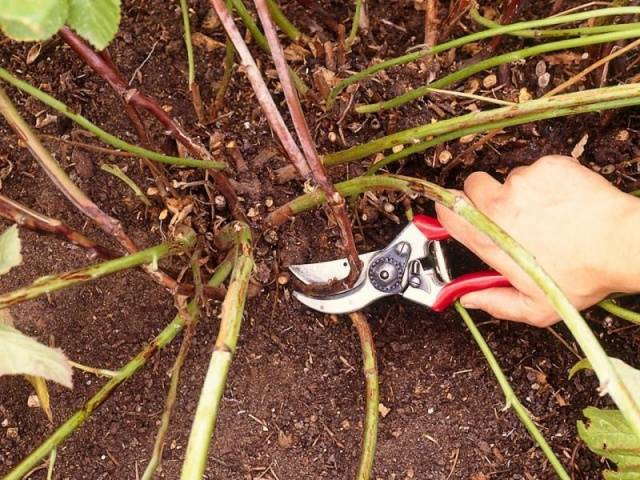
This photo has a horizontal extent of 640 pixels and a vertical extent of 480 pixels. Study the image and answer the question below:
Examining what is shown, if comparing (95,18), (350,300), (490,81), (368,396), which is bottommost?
(368,396)

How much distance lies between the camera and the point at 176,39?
3.89ft

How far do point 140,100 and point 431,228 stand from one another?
0.43 metres

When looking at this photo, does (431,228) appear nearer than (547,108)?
No

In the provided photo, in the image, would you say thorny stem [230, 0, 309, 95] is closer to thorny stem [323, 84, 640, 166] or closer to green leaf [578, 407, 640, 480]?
thorny stem [323, 84, 640, 166]

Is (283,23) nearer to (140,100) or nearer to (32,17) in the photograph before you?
(140,100)

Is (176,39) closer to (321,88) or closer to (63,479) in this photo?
(321,88)

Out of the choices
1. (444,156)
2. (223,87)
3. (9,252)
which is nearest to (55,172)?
(9,252)

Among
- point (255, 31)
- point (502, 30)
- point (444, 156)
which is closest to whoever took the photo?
point (502, 30)

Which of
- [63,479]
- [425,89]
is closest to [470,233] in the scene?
[425,89]

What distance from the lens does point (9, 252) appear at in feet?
1.97

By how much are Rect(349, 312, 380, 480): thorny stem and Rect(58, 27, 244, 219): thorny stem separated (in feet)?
0.82

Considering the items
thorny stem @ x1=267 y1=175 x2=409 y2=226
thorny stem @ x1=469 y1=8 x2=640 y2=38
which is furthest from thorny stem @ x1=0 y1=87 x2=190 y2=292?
thorny stem @ x1=469 y1=8 x2=640 y2=38

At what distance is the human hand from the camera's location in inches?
36.2

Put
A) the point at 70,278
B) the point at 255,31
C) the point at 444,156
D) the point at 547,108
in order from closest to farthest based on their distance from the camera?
the point at 70,278, the point at 547,108, the point at 255,31, the point at 444,156
